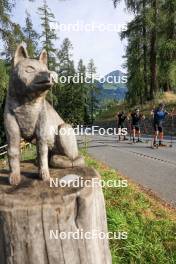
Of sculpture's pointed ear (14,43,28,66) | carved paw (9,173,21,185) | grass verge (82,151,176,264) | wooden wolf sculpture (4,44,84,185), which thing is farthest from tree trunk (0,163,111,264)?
grass verge (82,151,176,264)

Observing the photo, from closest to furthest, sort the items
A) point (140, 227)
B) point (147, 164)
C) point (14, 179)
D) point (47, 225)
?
point (47, 225) → point (14, 179) → point (140, 227) → point (147, 164)

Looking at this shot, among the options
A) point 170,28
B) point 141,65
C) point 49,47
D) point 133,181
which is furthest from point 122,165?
point 49,47

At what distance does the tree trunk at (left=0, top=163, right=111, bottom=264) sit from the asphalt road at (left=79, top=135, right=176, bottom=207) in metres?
5.63

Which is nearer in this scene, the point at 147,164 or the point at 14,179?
the point at 14,179

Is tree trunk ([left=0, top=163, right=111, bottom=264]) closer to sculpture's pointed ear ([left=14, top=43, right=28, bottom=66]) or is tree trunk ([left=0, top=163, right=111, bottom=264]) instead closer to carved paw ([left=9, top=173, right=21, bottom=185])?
carved paw ([left=9, top=173, right=21, bottom=185])

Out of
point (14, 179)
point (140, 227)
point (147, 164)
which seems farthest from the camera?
point (147, 164)

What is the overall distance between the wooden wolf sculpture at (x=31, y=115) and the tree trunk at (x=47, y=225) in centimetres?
37

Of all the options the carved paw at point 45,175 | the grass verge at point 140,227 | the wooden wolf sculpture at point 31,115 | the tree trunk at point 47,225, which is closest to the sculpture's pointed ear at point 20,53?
the wooden wolf sculpture at point 31,115

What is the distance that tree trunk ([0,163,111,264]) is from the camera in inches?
127

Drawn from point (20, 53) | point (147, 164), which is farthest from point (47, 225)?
point (147, 164)

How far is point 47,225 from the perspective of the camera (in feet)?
10.6

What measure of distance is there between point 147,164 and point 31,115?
10534mm

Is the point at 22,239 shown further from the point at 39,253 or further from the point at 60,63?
the point at 60,63

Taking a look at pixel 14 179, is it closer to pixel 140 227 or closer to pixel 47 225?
pixel 47 225
